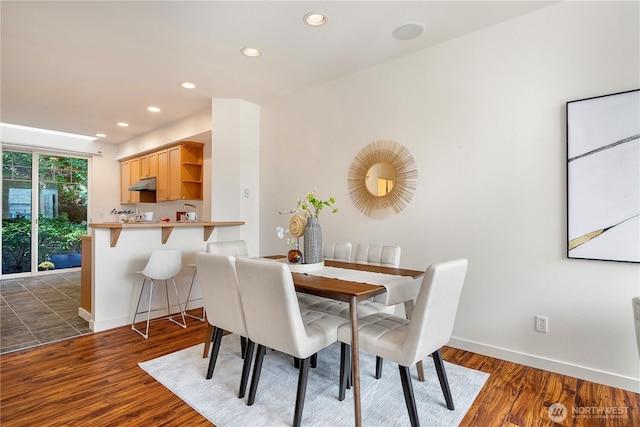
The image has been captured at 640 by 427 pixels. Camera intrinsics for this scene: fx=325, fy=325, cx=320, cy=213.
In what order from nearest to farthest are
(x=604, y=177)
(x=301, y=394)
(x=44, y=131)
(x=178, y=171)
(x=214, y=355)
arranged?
(x=301, y=394)
(x=604, y=177)
(x=214, y=355)
(x=178, y=171)
(x=44, y=131)

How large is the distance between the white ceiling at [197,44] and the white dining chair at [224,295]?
6.09ft

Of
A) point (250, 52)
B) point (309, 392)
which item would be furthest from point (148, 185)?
point (309, 392)

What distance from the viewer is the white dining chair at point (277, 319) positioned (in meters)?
1.68

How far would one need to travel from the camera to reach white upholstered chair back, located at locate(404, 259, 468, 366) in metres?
1.57

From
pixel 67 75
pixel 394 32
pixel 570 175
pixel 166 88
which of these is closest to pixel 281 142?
pixel 166 88

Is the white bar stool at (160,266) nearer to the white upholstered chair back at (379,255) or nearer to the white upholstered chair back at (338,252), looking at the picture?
the white upholstered chair back at (338,252)

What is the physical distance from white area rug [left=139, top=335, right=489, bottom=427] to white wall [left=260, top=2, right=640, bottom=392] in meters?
0.67

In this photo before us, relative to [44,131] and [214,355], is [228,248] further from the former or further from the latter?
[44,131]

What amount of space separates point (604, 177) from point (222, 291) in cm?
263

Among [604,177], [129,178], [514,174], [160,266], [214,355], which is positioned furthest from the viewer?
[129,178]

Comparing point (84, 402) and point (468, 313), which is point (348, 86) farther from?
point (84, 402)

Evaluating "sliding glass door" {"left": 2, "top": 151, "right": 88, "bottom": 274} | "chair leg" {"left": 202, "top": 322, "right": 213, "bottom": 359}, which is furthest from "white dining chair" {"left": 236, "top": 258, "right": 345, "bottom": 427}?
"sliding glass door" {"left": 2, "top": 151, "right": 88, "bottom": 274}

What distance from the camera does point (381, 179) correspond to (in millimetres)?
3322

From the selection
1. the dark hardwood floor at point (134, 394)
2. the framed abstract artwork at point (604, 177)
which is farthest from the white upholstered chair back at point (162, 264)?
the framed abstract artwork at point (604, 177)
